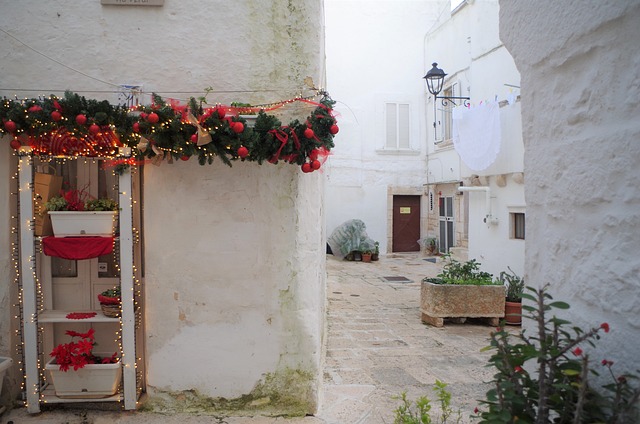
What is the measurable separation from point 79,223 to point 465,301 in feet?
17.3

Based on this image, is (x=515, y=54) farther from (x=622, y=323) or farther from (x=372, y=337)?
(x=372, y=337)

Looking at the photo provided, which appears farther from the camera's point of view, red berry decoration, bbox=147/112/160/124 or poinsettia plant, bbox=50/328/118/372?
poinsettia plant, bbox=50/328/118/372

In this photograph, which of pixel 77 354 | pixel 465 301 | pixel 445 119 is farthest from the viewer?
pixel 445 119

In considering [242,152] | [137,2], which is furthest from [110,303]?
[137,2]

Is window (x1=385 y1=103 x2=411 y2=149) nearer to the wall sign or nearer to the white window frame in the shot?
the white window frame

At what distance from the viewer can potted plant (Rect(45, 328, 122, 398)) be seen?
3.86 metres

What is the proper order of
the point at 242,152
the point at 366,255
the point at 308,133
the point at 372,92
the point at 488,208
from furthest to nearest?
the point at 372,92 → the point at 366,255 → the point at 488,208 → the point at 308,133 → the point at 242,152

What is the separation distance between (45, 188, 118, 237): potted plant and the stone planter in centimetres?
471

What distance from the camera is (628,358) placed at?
1.29m

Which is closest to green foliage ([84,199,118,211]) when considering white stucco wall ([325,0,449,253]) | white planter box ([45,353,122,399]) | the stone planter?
white planter box ([45,353,122,399])

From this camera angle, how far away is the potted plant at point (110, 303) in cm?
396

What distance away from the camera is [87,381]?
3.92m

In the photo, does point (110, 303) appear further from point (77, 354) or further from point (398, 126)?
point (398, 126)

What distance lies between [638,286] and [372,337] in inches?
212
